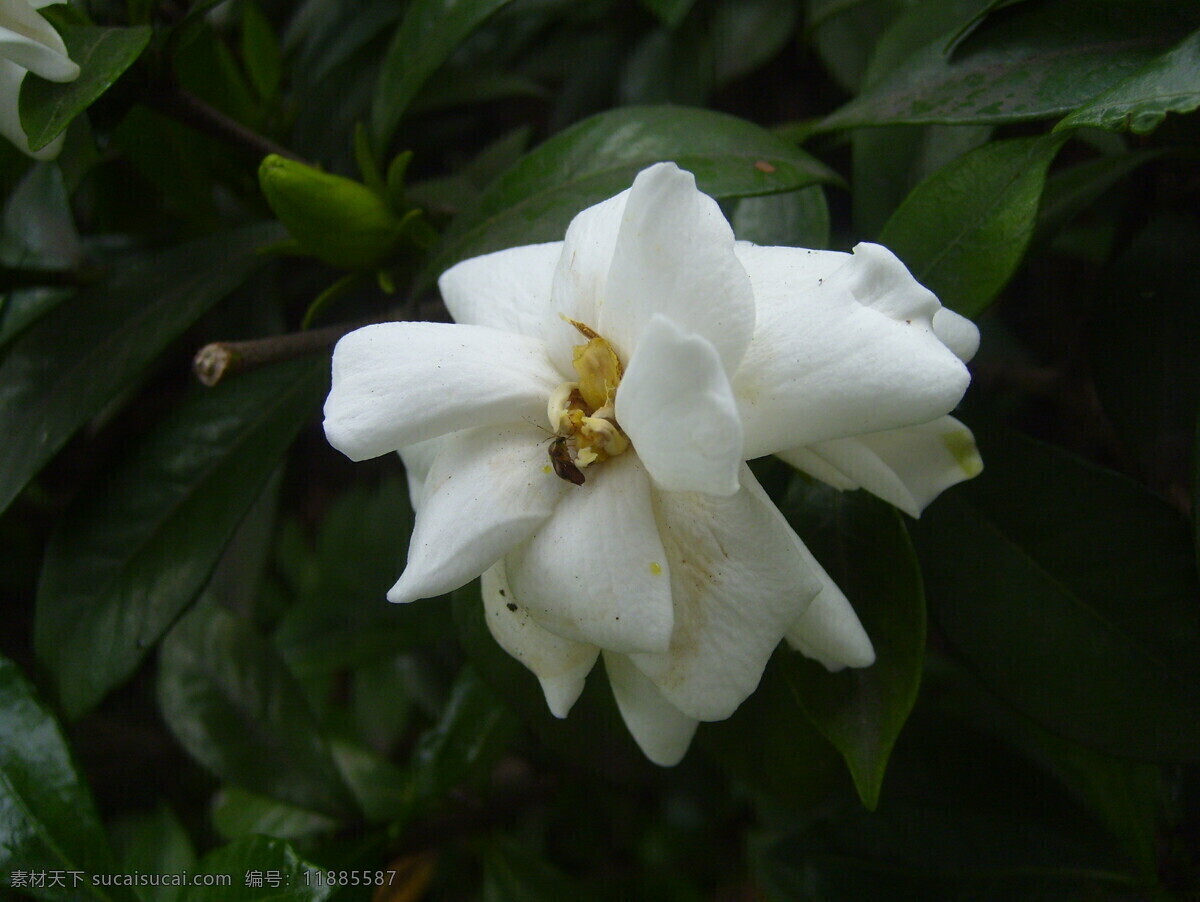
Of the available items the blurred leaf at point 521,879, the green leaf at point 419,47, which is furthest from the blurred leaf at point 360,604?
the green leaf at point 419,47

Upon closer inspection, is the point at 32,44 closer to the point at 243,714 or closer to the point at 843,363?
the point at 843,363

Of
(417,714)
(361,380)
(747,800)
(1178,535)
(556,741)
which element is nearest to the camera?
(361,380)

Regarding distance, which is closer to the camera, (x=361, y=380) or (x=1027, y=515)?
(x=361, y=380)

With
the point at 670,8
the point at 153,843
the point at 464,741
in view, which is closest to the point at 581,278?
the point at 670,8

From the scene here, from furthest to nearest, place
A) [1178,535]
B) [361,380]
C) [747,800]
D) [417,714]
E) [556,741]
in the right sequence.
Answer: [417,714]
[747,800]
[556,741]
[1178,535]
[361,380]

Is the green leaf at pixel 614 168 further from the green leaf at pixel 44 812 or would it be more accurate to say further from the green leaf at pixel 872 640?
the green leaf at pixel 44 812

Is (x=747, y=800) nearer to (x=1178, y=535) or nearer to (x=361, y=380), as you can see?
(x=1178, y=535)

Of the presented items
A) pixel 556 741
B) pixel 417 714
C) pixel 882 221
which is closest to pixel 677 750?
pixel 556 741
